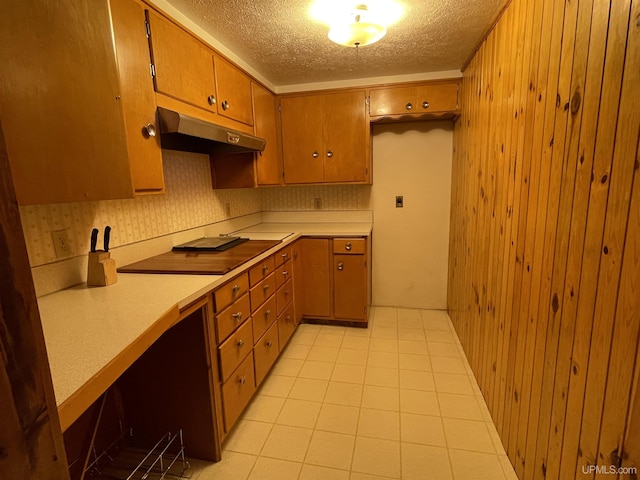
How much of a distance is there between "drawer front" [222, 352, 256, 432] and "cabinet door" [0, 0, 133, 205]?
104 cm

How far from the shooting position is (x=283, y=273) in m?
2.42

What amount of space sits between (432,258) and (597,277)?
2.36 metres

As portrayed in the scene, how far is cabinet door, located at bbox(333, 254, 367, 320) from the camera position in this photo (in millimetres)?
2814

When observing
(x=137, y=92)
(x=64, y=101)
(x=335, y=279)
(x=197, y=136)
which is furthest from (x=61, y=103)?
(x=335, y=279)

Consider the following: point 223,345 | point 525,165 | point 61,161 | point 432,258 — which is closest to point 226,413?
point 223,345

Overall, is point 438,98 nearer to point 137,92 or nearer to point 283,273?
point 283,273

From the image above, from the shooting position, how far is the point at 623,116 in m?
0.81

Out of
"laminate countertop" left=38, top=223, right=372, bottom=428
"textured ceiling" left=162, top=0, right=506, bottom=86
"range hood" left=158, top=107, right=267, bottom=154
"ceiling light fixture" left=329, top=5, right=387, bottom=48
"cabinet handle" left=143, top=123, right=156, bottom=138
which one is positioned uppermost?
"textured ceiling" left=162, top=0, right=506, bottom=86

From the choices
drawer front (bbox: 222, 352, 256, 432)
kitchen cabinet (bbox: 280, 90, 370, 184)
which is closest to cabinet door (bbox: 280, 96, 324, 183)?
kitchen cabinet (bbox: 280, 90, 370, 184)

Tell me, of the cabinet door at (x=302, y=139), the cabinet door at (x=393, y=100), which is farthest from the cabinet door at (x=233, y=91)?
the cabinet door at (x=393, y=100)

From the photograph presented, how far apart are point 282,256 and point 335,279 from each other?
68cm

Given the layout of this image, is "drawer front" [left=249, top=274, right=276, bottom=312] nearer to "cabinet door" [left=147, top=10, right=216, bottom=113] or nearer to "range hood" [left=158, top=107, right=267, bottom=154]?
"range hood" [left=158, top=107, right=267, bottom=154]

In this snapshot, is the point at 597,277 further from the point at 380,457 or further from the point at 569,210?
the point at 380,457

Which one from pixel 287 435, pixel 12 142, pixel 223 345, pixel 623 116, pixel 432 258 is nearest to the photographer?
pixel 623 116
